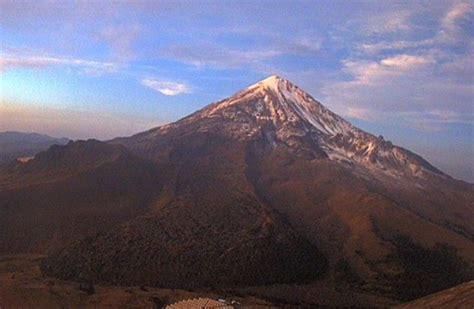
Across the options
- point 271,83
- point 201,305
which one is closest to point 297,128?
point 271,83

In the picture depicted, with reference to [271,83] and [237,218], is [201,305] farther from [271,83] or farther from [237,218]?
[271,83]

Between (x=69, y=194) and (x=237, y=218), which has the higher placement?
(x=69, y=194)

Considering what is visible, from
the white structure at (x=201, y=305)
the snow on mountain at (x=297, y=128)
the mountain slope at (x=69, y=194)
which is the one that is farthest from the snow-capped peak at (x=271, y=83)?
the white structure at (x=201, y=305)

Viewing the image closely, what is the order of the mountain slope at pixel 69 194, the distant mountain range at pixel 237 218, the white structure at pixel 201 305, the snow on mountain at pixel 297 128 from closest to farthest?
the white structure at pixel 201 305, the distant mountain range at pixel 237 218, the mountain slope at pixel 69 194, the snow on mountain at pixel 297 128

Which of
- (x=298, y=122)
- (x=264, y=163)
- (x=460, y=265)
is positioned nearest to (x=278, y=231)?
(x=460, y=265)

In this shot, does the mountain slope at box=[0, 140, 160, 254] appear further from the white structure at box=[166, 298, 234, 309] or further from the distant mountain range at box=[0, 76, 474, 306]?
the white structure at box=[166, 298, 234, 309]

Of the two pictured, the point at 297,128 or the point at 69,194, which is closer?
the point at 69,194

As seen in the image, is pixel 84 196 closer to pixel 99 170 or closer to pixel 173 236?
pixel 99 170

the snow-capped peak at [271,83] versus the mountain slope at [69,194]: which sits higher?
the snow-capped peak at [271,83]

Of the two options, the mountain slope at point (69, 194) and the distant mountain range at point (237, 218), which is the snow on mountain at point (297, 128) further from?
the mountain slope at point (69, 194)
